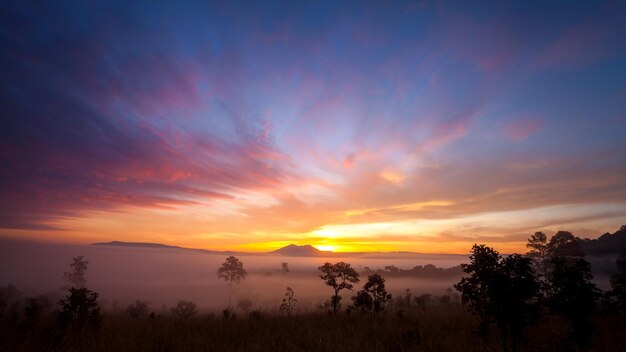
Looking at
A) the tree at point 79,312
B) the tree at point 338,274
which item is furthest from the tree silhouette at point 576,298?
the tree at point 79,312

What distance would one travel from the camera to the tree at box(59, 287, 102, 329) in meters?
12.1

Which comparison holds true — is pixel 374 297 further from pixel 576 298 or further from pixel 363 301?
pixel 576 298

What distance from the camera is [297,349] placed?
9539 millimetres

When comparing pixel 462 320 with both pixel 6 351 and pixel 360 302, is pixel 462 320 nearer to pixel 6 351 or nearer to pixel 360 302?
pixel 360 302

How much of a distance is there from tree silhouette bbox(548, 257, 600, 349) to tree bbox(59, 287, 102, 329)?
61.0ft

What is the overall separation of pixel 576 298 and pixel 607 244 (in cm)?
12947

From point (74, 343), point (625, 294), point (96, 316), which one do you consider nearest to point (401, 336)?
point (74, 343)

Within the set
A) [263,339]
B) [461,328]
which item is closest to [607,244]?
[461,328]

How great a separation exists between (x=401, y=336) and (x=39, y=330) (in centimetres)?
1539

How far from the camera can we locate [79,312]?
12.6 m

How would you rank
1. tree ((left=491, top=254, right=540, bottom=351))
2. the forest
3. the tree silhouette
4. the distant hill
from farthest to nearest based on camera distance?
1. the distant hill
2. the tree silhouette
3. the forest
4. tree ((left=491, top=254, right=540, bottom=351))

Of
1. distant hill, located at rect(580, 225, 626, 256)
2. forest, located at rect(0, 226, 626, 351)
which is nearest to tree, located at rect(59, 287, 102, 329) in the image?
forest, located at rect(0, 226, 626, 351)

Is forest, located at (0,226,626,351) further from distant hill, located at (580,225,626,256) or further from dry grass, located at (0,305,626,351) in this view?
distant hill, located at (580,225,626,256)

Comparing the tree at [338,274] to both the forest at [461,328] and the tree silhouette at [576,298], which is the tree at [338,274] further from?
the tree silhouette at [576,298]
